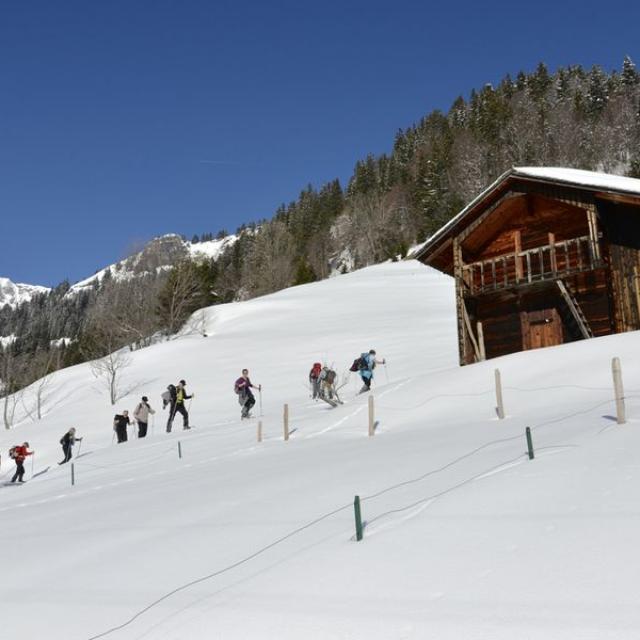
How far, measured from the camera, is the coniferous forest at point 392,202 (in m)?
52.6

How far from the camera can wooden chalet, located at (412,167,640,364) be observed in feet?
61.0

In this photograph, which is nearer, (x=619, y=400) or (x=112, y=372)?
(x=619, y=400)

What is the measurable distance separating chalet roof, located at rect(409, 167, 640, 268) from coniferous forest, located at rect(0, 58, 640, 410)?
2992 centimetres

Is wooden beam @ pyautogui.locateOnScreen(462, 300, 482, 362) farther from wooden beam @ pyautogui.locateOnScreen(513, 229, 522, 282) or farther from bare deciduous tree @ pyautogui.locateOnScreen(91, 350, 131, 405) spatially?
bare deciduous tree @ pyautogui.locateOnScreen(91, 350, 131, 405)

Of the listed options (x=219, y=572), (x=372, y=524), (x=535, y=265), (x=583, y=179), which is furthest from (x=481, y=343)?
(x=219, y=572)

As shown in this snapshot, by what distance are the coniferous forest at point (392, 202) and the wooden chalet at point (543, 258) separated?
29.9m

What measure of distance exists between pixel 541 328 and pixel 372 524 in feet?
54.2

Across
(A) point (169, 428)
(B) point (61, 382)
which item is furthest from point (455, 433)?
(B) point (61, 382)

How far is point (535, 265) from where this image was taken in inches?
863

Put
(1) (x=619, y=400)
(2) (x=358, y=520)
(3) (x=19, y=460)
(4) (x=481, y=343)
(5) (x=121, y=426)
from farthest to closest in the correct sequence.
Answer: (5) (x=121, y=426) < (4) (x=481, y=343) < (3) (x=19, y=460) < (1) (x=619, y=400) < (2) (x=358, y=520)

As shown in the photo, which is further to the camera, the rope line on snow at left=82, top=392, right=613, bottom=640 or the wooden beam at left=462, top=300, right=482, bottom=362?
the wooden beam at left=462, top=300, right=482, bottom=362

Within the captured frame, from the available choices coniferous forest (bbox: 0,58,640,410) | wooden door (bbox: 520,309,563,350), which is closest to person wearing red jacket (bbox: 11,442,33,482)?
wooden door (bbox: 520,309,563,350)

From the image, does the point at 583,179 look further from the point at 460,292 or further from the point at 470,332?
the point at 470,332

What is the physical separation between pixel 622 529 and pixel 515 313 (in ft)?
58.8
